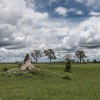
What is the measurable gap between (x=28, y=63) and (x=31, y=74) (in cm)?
1021

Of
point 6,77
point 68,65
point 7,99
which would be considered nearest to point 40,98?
point 7,99

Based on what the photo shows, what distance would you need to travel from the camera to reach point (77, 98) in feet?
78.2

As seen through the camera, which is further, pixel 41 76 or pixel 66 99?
pixel 41 76

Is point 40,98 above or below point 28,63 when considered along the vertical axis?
below

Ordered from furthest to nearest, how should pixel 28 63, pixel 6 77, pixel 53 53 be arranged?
pixel 53 53, pixel 28 63, pixel 6 77

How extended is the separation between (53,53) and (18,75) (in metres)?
154

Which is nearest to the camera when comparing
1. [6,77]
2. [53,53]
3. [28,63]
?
[6,77]

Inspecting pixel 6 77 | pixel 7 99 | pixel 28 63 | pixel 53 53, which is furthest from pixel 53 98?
pixel 53 53

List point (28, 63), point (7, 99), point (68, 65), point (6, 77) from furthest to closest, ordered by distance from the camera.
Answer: point (68, 65)
point (28, 63)
point (6, 77)
point (7, 99)

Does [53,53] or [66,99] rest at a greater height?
[53,53]

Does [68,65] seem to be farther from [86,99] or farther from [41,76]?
[86,99]

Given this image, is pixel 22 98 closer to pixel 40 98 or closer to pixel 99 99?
pixel 40 98

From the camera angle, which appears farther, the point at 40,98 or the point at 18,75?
the point at 18,75

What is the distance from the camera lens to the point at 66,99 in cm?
2330
